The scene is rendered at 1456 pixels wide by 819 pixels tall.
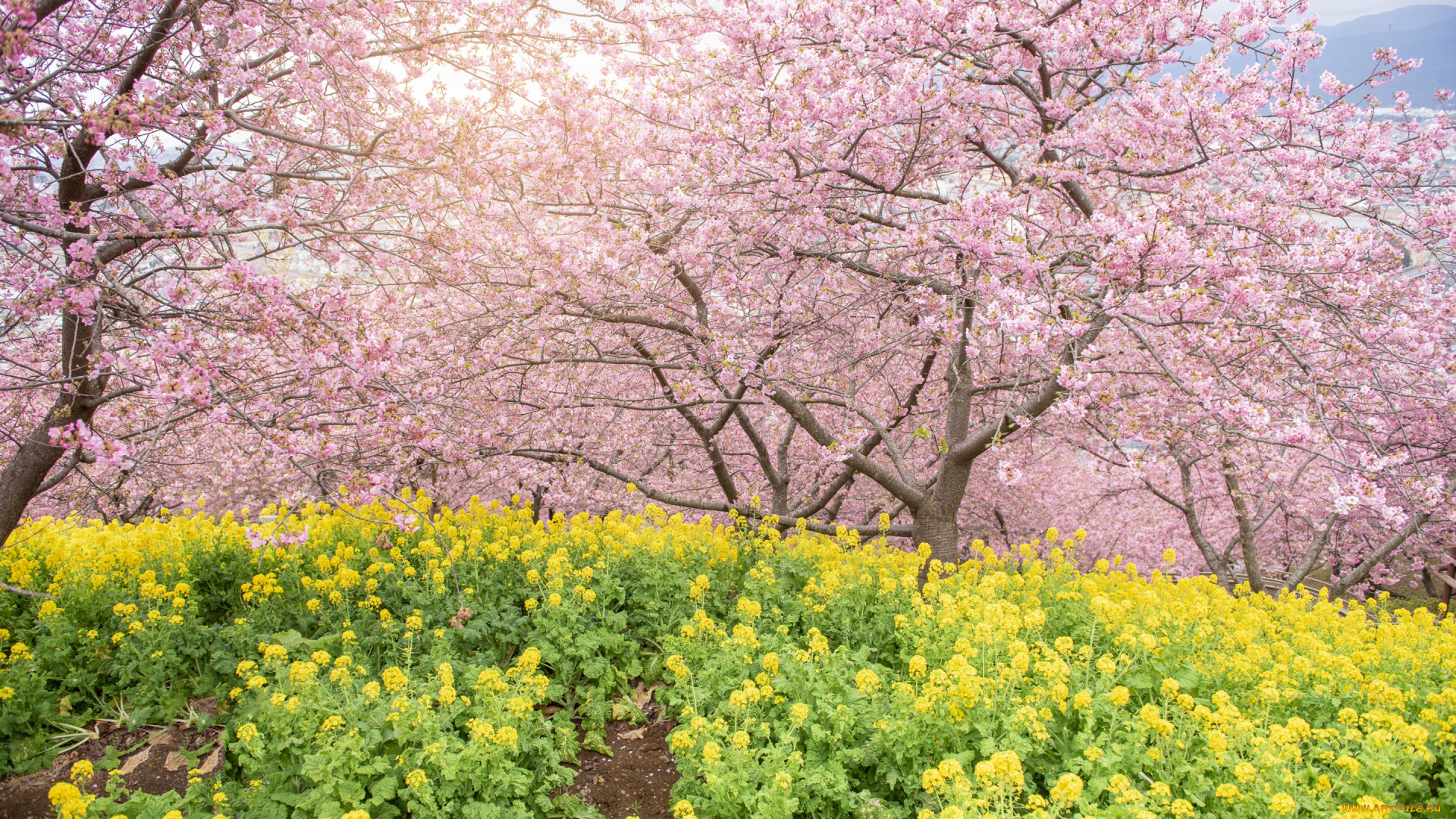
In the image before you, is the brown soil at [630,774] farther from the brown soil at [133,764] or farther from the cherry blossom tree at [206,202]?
the cherry blossom tree at [206,202]

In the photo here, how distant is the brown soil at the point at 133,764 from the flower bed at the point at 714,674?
153 millimetres

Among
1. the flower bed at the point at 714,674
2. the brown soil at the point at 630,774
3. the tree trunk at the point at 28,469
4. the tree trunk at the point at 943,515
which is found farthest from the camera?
the tree trunk at the point at 943,515

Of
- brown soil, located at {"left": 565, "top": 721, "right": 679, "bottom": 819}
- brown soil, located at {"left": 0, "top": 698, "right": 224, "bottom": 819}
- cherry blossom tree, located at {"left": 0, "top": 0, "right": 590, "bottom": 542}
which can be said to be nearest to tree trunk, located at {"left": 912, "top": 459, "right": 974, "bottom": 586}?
brown soil, located at {"left": 565, "top": 721, "right": 679, "bottom": 819}

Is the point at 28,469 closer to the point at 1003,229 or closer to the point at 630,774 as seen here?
the point at 630,774

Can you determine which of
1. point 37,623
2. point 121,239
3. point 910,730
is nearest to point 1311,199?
point 910,730

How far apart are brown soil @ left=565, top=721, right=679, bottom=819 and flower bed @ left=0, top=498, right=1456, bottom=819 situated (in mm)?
151

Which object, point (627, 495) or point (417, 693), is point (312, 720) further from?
point (627, 495)

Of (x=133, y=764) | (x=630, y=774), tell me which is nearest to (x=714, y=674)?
(x=630, y=774)

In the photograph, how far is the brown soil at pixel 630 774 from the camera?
14.9 feet

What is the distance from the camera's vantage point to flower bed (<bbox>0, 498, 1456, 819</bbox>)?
385 cm

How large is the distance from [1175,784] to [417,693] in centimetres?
407

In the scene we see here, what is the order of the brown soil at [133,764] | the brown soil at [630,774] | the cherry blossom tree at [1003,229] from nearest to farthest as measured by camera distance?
the brown soil at [630,774]
the brown soil at [133,764]
the cherry blossom tree at [1003,229]

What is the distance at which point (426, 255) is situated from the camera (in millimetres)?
6109

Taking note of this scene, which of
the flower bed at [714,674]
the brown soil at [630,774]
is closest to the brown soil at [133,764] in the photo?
the flower bed at [714,674]
